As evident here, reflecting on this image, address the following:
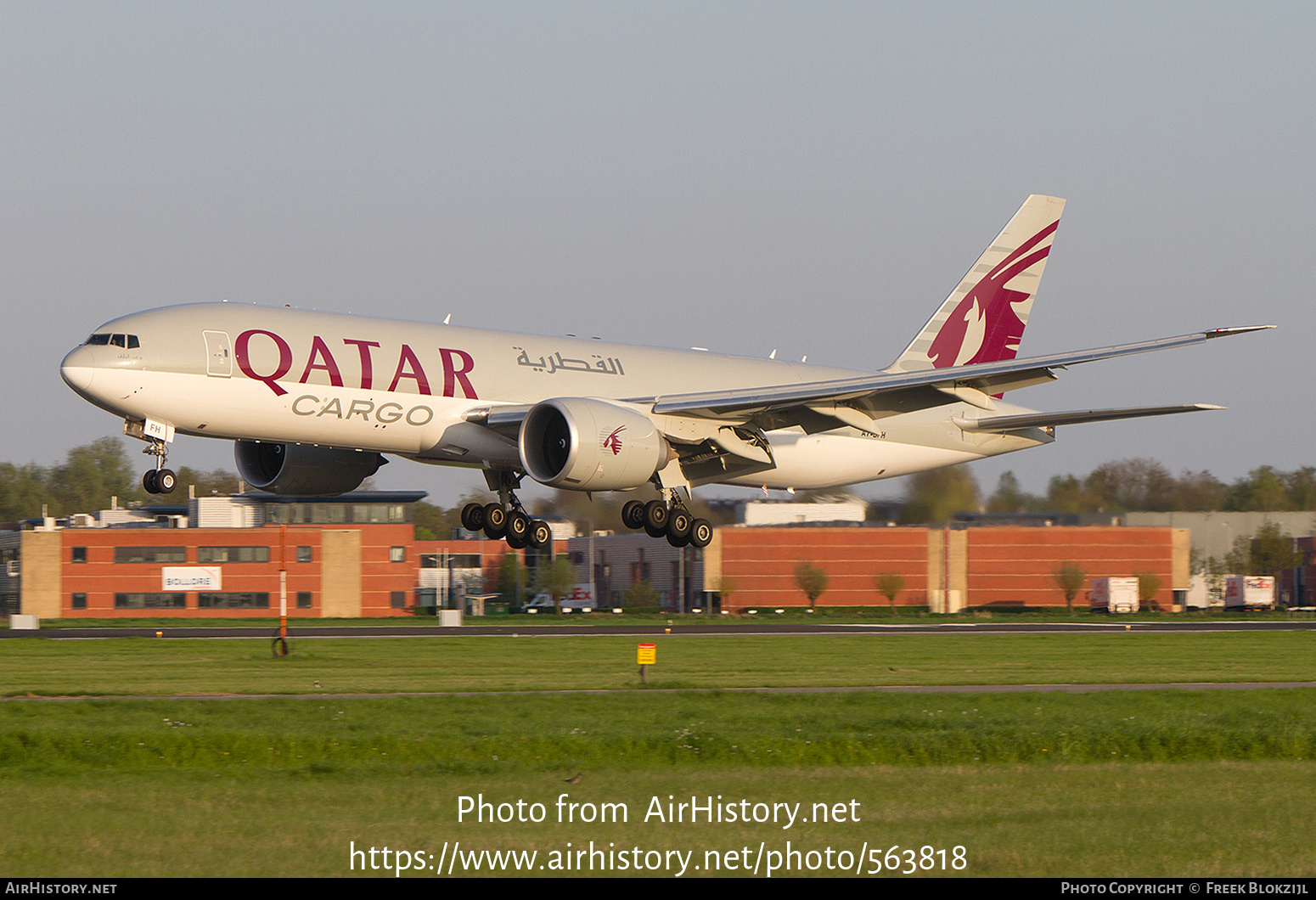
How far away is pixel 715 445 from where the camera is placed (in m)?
33.4

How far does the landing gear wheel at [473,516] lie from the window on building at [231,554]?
62612mm

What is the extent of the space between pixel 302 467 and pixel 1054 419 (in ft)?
56.6

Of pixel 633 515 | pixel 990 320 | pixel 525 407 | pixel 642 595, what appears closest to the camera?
pixel 525 407

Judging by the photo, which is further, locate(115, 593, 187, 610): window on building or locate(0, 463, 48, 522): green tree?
locate(0, 463, 48, 522): green tree

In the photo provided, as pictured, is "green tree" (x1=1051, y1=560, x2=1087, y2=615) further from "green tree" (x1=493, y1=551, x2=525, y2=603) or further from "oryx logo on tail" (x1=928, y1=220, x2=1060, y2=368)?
"oryx logo on tail" (x1=928, y1=220, x2=1060, y2=368)

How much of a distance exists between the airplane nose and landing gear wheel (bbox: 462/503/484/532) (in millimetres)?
10165

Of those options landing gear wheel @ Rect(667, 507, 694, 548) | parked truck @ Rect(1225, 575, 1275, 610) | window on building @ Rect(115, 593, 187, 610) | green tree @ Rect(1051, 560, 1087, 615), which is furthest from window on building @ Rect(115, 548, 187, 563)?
landing gear wheel @ Rect(667, 507, 694, 548)

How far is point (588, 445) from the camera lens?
30047mm

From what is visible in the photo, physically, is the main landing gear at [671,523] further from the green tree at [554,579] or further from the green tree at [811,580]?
the green tree at [554,579]

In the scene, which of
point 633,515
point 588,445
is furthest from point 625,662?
point 588,445

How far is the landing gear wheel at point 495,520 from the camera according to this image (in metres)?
36.2

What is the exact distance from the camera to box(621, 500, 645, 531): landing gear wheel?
34375 mm

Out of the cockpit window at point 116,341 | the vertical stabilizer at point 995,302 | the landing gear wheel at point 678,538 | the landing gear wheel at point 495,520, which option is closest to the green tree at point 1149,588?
the vertical stabilizer at point 995,302

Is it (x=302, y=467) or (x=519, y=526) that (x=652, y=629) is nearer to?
(x=519, y=526)
